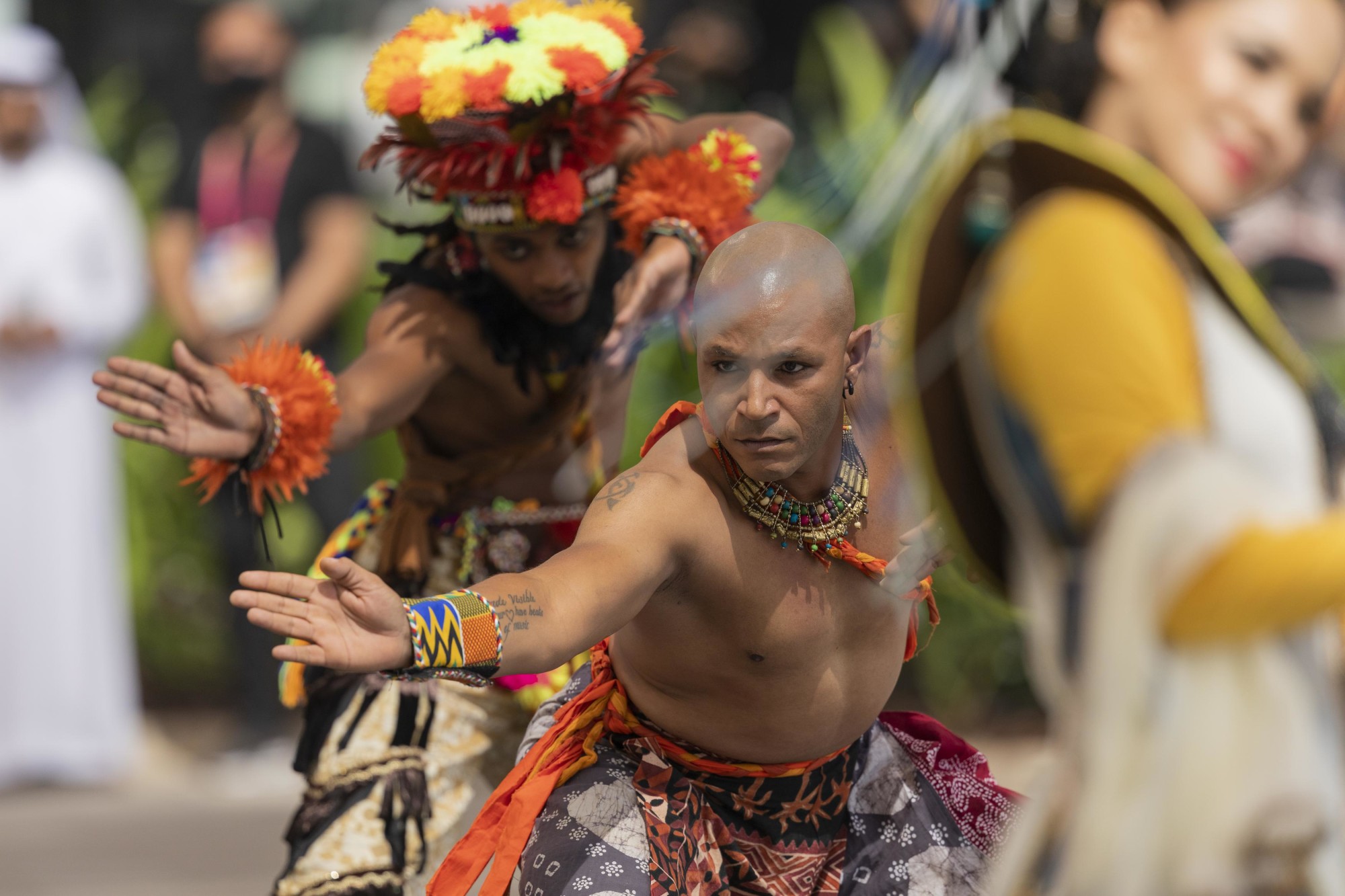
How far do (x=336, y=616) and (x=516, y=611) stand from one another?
249 millimetres

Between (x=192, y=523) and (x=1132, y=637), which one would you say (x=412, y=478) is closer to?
(x=1132, y=637)

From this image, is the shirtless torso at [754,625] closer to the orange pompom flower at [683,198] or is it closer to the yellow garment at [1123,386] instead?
the yellow garment at [1123,386]

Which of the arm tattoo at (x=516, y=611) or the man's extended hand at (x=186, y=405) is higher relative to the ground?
the arm tattoo at (x=516, y=611)

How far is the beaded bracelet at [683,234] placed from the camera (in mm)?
3855

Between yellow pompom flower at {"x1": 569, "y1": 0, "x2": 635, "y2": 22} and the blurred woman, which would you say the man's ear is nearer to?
the blurred woman

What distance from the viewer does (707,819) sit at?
3053 millimetres

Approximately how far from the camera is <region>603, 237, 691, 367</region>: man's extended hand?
3648mm

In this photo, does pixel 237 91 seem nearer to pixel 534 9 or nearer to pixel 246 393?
pixel 534 9

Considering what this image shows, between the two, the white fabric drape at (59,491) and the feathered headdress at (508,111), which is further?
the white fabric drape at (59,491)

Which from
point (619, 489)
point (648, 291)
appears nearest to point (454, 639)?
point (619, 489)

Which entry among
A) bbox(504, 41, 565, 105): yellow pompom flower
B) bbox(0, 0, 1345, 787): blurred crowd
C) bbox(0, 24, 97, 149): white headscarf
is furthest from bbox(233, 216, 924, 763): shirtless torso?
bbox(0, 24, 97, 149): white headscarf

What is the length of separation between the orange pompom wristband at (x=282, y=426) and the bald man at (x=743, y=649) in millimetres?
776

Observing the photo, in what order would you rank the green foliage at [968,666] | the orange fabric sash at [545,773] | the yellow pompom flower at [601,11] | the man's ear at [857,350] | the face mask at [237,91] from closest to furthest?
the man's ear at [857,350] < the orange fabric sash at [545,773] < the yellow pompom flower at [601,11] < the green foliage at [968,666] < the face mask at [237,91]

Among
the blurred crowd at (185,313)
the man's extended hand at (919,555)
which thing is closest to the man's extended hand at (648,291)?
the man's extended hand at (919,555)
